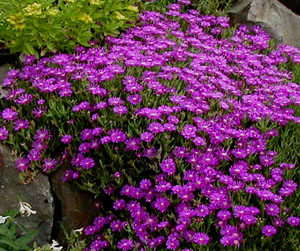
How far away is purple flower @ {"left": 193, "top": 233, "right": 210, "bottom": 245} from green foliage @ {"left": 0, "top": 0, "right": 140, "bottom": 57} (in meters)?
1.93

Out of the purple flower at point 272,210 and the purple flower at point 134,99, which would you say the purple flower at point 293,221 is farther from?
A: the purple flower at point 134,99

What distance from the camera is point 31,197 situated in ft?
11.9

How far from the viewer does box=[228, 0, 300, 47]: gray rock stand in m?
5.46

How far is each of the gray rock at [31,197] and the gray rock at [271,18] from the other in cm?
286

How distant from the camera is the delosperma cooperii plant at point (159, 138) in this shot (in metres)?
3.26

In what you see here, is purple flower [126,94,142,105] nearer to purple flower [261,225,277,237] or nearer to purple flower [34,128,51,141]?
purple flower [34,128,51,141]

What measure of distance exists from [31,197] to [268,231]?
1.54 metres

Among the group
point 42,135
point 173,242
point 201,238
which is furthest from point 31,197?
point 201,238

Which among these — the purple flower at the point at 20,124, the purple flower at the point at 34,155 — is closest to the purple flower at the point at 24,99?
the purple flower at the point at 20,124

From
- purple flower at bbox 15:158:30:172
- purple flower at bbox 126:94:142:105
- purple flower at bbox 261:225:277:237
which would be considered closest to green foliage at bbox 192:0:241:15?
purple flower at bbox 126:94:142:105

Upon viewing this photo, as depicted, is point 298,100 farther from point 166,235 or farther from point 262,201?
point 166,235

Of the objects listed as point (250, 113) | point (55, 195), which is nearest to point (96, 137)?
point (55, 195)

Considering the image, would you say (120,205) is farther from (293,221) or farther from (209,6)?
(209,6)

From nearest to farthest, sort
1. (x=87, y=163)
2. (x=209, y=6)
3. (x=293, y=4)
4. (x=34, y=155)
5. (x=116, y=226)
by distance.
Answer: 1. (x=116, y=226)
2. (x=87, y=163)
3. (x=34, y=155)
4. (x=209, y=6)
5. (x=293, y=4)
